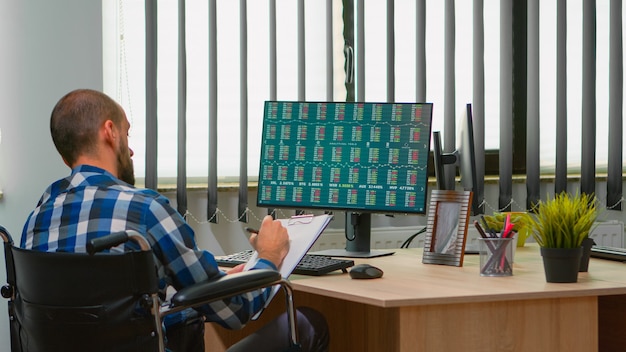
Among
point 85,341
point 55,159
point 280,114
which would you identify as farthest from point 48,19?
point 85,341

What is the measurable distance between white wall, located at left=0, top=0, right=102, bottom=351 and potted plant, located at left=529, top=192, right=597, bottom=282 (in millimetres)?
1911

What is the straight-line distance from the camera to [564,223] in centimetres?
190

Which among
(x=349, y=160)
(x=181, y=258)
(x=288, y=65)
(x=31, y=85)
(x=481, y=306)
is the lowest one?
(x=481, y=306)

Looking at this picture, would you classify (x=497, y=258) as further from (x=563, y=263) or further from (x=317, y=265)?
(x=317, y=265)

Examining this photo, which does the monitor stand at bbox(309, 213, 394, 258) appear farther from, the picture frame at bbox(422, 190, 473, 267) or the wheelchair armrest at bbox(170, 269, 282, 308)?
the wheelchair armrest at bbox(170, 269, 282, 308)

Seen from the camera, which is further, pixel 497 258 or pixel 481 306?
pixel 497 258

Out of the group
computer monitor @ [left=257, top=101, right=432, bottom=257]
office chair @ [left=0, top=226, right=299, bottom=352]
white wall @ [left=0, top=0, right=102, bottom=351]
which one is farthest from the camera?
white wall @ [left=0, top=0, right=102, bottom=351]

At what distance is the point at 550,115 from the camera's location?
3.89 m

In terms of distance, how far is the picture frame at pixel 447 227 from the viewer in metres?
2.25

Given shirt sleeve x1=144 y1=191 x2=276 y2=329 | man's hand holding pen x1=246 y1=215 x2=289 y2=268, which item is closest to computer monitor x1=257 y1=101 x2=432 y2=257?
man's hand holding pen x1=246 y1=215 x2=289 y2=268

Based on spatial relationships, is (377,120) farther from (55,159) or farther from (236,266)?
(55,159)

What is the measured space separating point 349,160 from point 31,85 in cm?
134

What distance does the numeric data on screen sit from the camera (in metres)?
2.41

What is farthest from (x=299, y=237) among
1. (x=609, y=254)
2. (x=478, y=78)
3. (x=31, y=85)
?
(x=478, y=78)
